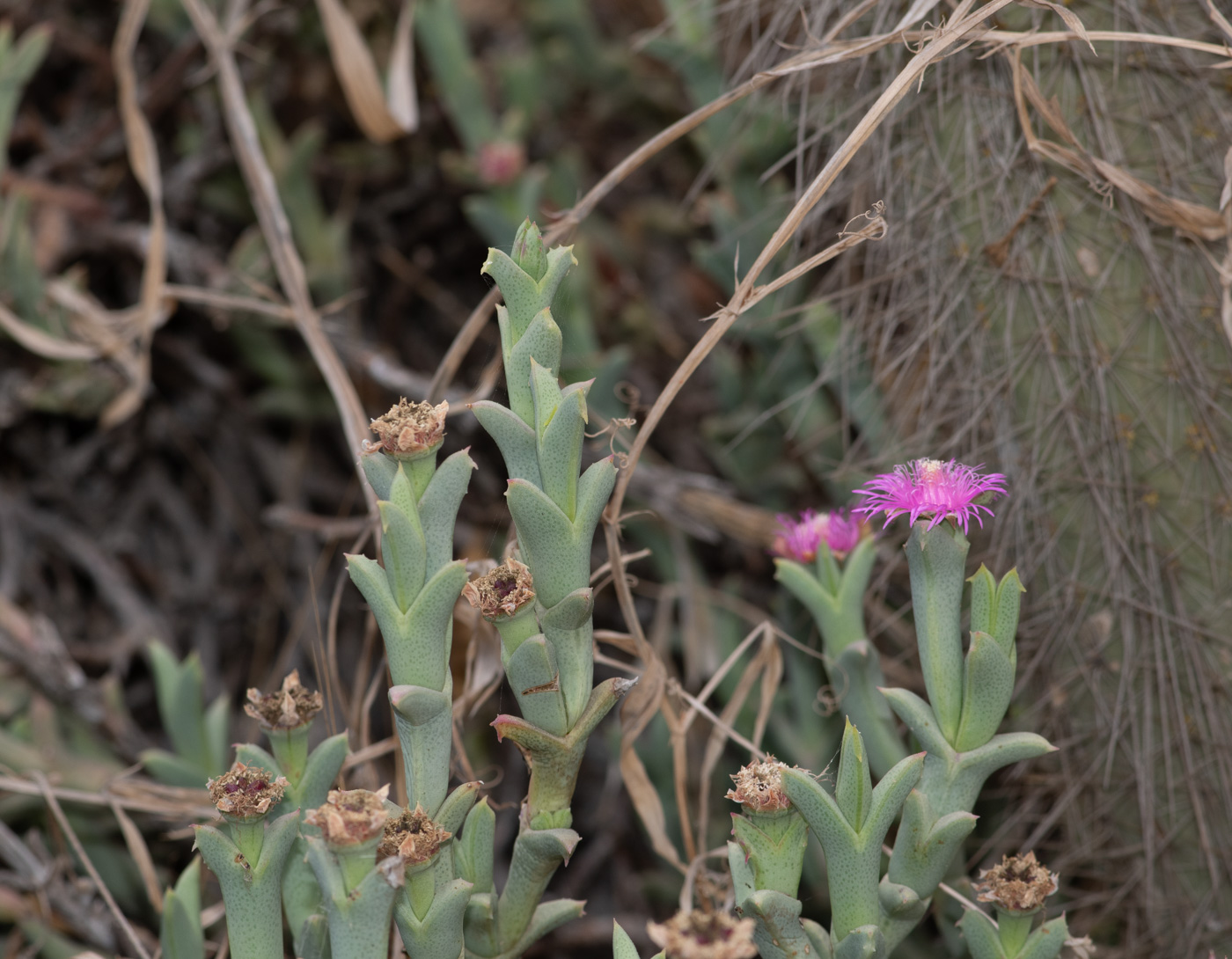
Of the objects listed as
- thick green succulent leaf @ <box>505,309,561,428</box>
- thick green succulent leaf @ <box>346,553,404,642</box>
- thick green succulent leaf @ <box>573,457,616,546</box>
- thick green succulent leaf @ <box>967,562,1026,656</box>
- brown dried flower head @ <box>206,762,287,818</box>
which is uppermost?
thick green succulent leaf @ <box>505,309,561,428</box>

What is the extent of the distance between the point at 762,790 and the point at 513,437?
0.22m

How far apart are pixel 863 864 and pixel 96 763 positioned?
0.76 m

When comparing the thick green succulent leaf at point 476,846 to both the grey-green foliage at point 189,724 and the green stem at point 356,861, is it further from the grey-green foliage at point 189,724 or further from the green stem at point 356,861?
the grey-green foliage at point 189,724

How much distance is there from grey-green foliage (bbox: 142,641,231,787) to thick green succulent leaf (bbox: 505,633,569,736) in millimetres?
467

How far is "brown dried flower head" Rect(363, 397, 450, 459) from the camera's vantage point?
562mm

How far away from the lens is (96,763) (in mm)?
1017

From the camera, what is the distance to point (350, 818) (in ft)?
1.66

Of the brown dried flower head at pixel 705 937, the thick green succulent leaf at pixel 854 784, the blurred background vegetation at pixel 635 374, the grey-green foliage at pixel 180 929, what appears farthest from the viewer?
the blurred background vegetation at pixel 635 374

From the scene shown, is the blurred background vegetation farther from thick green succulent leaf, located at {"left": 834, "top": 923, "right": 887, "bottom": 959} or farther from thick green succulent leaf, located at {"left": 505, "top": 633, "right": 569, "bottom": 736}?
thick green succulent leaf, located at {"left": 834, "top": 923, "right": 887, "bottom": 959}

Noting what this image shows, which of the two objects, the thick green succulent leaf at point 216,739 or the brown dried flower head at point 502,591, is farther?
the thick green succulent leaf at point 216,739

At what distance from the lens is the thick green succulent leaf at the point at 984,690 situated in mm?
572

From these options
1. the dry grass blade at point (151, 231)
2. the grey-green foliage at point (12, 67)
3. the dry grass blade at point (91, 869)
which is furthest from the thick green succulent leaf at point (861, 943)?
the grey-green foliage at point (12, 67)

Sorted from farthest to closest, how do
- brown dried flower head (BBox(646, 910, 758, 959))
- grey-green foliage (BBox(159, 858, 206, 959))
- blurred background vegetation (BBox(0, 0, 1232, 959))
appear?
blurred background vegetation (BBox(0, 0, 1232, 959)), grey-green foliage (BBox(159, 858, 206, 959)), brown dried flower head (BBox(646, 910, 758, 959))

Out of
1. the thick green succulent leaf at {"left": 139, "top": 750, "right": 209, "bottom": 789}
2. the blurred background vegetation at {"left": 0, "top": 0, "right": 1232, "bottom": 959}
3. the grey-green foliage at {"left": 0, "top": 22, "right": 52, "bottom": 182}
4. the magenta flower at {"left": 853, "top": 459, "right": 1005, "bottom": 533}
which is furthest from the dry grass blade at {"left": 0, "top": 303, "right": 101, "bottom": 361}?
the magenta flower at {"left": 853, "top": 459, "right": 1005, "bottom": 533}
